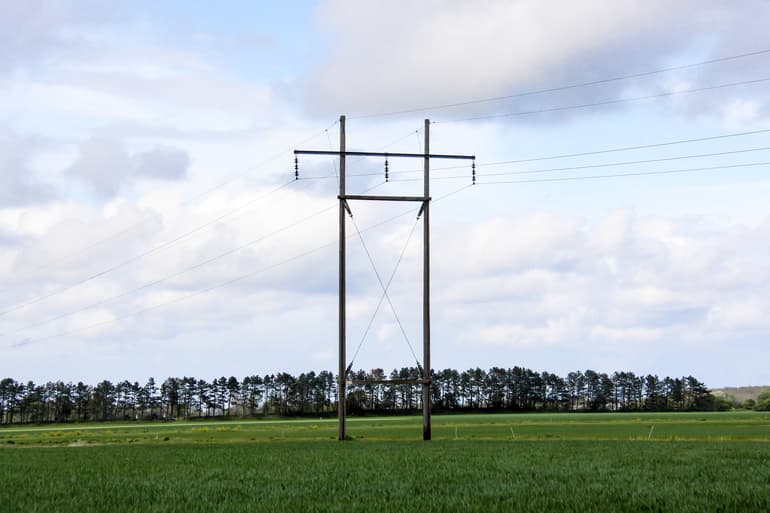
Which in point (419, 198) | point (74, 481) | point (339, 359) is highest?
point (419, 198)

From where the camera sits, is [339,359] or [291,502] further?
[339,359]

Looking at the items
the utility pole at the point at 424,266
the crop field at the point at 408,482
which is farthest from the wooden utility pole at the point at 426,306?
the crop field at the point at 408,482

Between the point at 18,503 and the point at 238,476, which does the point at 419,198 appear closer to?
the point at 238,476

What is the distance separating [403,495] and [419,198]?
Answer: 107ft

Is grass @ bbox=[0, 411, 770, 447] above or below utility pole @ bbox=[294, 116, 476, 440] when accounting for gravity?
below

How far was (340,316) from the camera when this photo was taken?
49.2 m

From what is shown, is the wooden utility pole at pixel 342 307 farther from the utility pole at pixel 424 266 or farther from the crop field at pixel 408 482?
the crop field at pixel 408 482

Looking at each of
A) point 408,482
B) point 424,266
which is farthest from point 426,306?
point 408,482

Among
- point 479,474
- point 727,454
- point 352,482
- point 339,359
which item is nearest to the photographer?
point 352,482

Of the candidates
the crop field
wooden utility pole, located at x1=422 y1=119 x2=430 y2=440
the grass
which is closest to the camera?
the crop field

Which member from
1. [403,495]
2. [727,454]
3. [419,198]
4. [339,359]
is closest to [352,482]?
[403,495]

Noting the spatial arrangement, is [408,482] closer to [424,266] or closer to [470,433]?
[424,266]

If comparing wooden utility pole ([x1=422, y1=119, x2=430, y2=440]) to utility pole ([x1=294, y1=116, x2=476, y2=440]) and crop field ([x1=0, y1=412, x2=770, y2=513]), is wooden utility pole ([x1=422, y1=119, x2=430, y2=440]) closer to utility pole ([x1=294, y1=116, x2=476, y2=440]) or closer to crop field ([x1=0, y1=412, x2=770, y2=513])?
utility pole ([x1=294, y1=116, x2=476, y2=440])

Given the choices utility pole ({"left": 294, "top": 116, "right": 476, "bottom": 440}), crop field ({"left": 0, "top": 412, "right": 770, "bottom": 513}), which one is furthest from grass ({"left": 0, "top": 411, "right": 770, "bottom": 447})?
crop field ({"left": 0, "top": 412, "right": 770, "bottom": 513})
